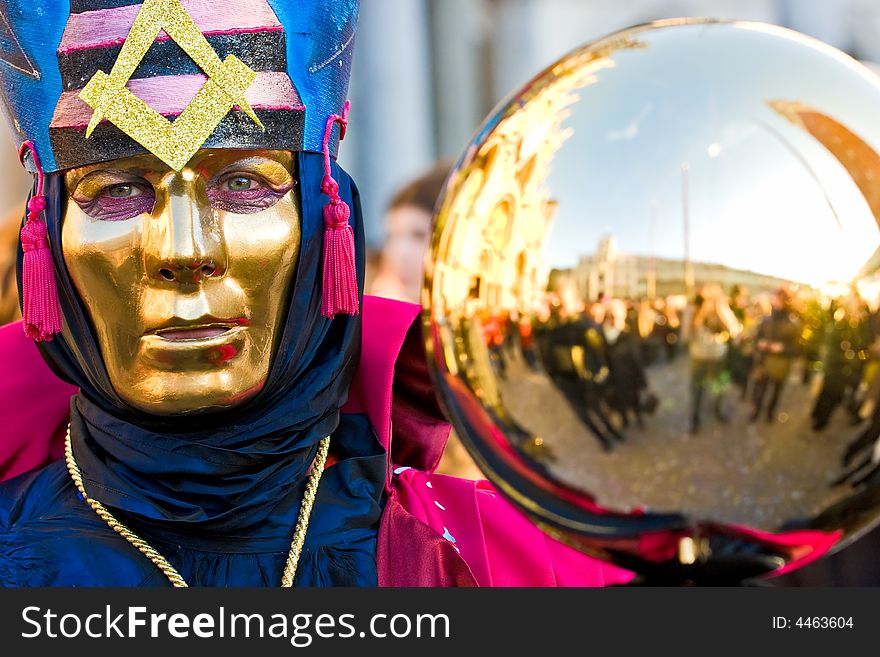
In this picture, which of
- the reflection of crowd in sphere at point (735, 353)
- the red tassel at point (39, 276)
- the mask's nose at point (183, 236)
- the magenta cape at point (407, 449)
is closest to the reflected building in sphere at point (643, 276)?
the reflection of crowd in sphere at point (735, 353)

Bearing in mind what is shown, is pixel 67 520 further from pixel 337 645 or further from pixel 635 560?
pixel 635 560

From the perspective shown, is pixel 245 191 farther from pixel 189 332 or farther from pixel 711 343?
pixel 711 343

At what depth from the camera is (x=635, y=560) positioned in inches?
47.4

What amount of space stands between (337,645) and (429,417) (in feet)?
2.10

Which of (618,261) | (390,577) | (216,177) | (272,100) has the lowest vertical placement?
(390,577)

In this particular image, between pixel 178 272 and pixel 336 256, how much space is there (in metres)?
0.25

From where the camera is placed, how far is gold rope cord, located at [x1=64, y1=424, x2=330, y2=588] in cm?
161

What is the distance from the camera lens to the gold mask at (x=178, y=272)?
5.09 feet

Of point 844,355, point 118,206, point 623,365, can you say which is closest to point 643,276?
point 623,365

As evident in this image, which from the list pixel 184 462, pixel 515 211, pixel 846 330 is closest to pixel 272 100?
pixel 184 462

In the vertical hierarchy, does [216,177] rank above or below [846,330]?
above

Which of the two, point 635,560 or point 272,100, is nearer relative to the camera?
point 635,560

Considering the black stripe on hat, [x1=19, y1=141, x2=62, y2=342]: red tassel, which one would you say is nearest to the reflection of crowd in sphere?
the black stripe on hat

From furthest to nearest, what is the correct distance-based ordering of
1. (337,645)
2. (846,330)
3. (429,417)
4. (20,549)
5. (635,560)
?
(429,417) → (20,549) → (337,645) → (635,560) → (846,330)
